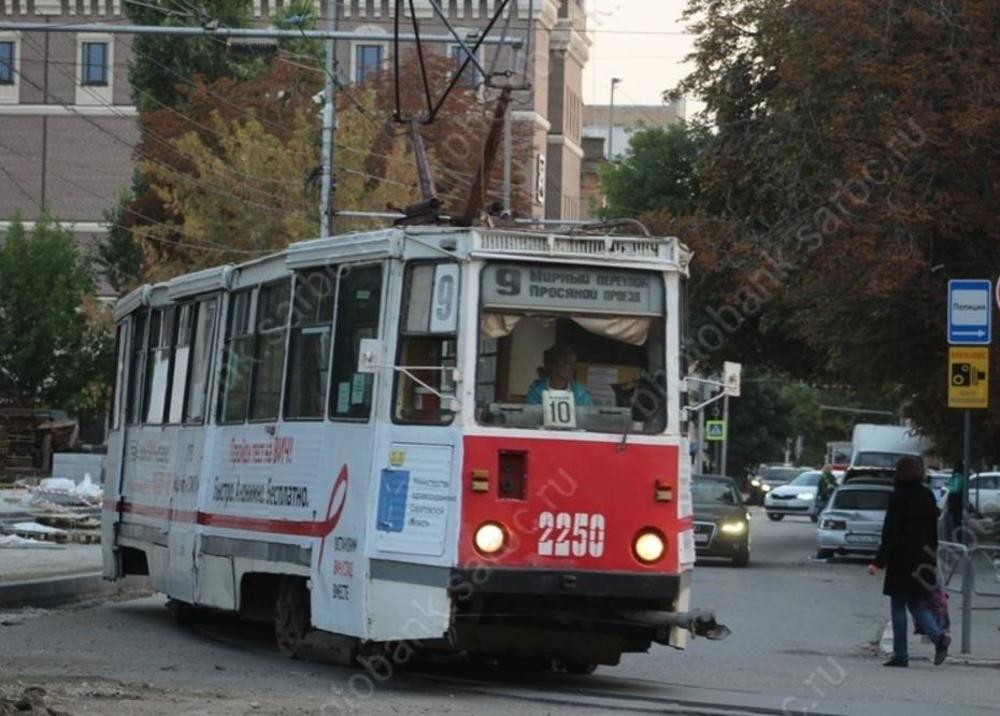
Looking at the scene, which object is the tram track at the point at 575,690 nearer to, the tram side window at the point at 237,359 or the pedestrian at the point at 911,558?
the tram side window at the point at 237,359

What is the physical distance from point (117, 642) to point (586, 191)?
11813 centimetres

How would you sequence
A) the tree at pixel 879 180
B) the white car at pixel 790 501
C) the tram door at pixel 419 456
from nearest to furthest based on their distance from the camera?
the tram door at pixel 419 456 → the tree at pixel 879 180 → the white car at pixel 790 501

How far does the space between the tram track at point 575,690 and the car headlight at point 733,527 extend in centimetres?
2088

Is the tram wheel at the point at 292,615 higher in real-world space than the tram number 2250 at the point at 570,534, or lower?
lower

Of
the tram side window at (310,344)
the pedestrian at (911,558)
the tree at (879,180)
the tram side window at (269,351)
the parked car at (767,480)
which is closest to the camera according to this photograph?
the tram side window at (310,344)

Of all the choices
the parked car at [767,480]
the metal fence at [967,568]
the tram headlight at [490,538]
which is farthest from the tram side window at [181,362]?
the parked car at [767,480]

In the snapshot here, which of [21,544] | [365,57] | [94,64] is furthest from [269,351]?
[94,64]

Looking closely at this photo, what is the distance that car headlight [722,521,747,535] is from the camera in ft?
122

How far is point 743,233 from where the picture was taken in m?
41.9

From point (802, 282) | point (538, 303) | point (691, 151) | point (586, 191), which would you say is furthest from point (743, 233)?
point (586, 191)

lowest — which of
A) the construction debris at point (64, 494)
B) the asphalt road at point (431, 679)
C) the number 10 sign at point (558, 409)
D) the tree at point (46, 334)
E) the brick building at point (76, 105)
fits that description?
the asphalt road at point (431, 679)

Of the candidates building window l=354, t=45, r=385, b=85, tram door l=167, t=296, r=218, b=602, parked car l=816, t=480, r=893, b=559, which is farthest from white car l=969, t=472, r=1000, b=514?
tram door l=167, t=296, r=218, b=602

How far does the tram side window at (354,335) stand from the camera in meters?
14.8

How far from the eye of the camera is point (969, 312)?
19484 millimetres
